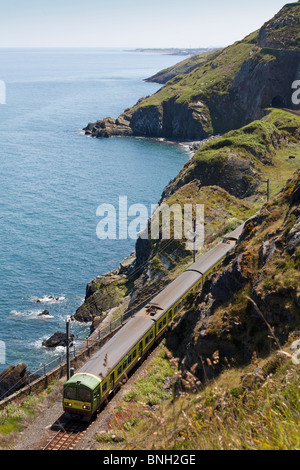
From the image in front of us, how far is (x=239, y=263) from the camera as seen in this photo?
23328 mm

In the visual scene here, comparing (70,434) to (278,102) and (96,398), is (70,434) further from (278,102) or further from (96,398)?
(278,102)

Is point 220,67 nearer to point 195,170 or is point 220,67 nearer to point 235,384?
point 195,170

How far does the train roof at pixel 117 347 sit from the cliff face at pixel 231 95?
116 metres

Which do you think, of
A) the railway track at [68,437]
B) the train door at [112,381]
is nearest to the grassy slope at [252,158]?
the train door at [112,381]

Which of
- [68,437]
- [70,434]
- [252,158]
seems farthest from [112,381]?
[252,158]

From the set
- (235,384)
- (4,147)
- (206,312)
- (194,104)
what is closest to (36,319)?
(206,312)

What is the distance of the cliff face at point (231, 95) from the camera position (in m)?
143

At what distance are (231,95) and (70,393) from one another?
159 metres

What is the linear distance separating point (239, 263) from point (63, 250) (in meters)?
60.0

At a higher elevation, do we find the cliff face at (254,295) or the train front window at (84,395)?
the cliff face at (254,295)

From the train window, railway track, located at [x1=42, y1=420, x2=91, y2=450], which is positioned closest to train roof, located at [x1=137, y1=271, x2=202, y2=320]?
the train window

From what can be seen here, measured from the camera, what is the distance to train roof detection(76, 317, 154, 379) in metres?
25.5

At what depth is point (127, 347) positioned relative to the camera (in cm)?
2762

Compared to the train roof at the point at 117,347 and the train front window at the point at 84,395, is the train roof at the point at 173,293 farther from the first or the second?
the train front window at the point at 84,395
